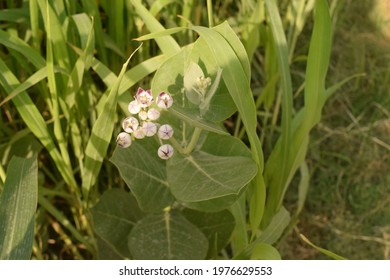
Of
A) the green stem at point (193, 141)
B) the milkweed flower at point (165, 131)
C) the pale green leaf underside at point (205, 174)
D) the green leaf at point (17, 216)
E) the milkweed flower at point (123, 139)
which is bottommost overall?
the green leaf at point (17, 216)

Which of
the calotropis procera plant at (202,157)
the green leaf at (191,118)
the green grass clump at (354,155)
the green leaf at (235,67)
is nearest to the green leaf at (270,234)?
the calotropis procera plant at (202,157)

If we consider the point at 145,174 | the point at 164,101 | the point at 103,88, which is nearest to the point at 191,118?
the point at 164,101

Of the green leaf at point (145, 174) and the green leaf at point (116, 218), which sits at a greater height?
the green leaf at point (145, 174)

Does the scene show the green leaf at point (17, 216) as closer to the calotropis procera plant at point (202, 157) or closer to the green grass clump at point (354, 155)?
the calotropis procera plant at point (202, 157)

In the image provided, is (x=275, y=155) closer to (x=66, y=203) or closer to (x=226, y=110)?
(x=226, y=110)

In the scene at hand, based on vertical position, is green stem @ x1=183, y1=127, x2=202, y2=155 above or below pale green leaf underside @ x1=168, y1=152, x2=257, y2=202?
above

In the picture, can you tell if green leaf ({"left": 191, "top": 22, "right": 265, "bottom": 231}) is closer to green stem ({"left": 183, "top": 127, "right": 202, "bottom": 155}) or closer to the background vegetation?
green stem ({"left": 183, "top": 127, "right": 202, "bottom": 155})

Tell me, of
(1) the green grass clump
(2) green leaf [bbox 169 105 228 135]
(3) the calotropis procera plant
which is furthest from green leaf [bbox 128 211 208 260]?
(1) the green grass clump
